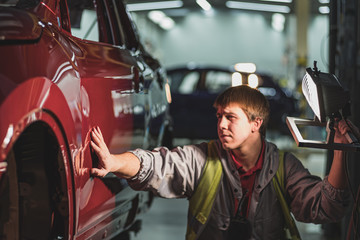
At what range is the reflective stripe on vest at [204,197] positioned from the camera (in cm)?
273

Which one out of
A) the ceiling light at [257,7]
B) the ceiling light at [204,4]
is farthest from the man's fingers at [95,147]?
the ceiling light at [204,4]

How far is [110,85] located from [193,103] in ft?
23.8

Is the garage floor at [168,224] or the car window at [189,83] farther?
the car window at [189,83]

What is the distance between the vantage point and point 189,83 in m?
10.3

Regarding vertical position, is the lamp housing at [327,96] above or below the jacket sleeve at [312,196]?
above

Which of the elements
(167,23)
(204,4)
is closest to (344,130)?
(204,4)

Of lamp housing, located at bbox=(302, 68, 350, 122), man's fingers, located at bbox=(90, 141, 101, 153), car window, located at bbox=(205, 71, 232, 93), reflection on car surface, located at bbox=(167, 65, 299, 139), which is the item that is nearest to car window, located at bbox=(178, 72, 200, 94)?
reflection on car surface, located at bbox=(167, 65, 299, 139)

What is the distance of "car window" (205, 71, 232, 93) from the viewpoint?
1028 cm

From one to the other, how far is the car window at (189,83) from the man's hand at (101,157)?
25.3 feet

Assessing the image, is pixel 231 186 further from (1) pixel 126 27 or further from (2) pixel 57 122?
(1) pixel 126 27

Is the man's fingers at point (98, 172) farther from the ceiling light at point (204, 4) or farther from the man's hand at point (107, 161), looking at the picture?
the ceiling light at point (204, 4)

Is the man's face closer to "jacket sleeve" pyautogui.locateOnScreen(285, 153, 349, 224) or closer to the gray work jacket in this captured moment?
the gray work jacket

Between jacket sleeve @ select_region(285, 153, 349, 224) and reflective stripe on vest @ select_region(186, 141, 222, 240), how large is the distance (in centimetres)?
35

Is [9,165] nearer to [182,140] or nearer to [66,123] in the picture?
[66,123]
